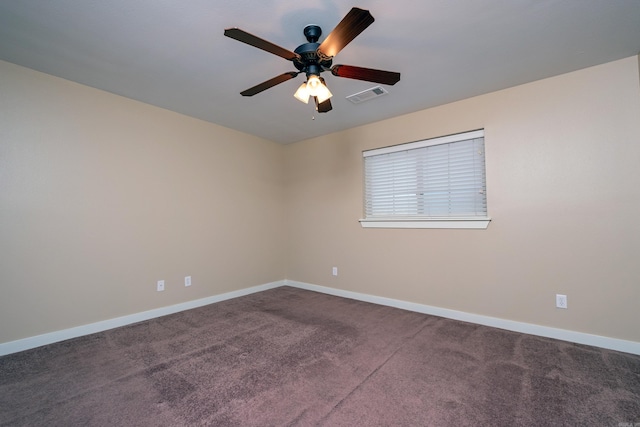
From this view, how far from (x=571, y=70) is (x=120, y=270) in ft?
15.7

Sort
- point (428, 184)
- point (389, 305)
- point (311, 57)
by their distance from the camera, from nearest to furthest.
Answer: point (311, 57) < point (428, 184) < point (389, 305)

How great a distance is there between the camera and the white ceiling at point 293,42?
5.65 ft

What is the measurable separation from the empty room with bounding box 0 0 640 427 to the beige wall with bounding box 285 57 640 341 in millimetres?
18

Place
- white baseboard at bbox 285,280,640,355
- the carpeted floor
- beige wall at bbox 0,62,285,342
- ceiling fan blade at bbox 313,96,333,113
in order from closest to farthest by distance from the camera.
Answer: the carpeted floor, ceiling fan blade at bbox 313,96,333,113, white baseboard at bbox 285,280,640,355, beige wall at bbox 0,62,285,342

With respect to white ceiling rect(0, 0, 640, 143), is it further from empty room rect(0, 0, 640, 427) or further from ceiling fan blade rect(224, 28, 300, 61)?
ceiling fan blade rect(224, 28, 300, 61)

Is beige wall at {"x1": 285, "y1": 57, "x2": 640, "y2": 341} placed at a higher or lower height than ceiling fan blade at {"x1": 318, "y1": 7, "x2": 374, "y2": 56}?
lower

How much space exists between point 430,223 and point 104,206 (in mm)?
3567

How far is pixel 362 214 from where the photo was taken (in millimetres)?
3824

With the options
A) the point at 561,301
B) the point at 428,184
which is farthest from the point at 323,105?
the point at 561,301

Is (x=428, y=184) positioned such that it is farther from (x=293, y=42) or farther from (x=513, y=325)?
(x=293, y=42)

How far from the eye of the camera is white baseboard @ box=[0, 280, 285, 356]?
229 centimetres

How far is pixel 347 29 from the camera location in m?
1.46

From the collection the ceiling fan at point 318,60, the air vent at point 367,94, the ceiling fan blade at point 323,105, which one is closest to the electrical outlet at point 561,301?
the ceiling fan at point 318,60

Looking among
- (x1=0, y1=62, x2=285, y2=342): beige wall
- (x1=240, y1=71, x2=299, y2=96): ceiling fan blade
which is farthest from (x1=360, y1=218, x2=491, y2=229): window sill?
(x1=240, y1=71, x2=299, y2=96): ceiling fan blade
